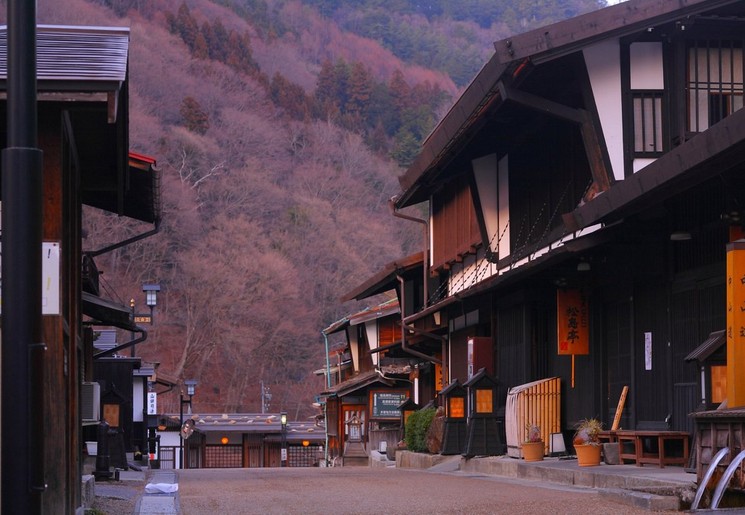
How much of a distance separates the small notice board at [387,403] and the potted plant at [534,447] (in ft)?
80.4

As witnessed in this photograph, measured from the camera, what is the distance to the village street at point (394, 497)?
37.7 ft

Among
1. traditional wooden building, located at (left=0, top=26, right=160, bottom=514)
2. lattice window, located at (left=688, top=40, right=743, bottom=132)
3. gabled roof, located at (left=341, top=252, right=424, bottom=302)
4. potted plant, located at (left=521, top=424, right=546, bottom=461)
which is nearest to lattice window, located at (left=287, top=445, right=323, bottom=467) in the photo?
gabled roof, located at (left=341, top=252, right=424, bottom=302)

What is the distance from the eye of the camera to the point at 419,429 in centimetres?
2706

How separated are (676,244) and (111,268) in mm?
68199

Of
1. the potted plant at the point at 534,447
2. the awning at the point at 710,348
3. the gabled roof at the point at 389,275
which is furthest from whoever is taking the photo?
the gabled roof at the point at 389,275

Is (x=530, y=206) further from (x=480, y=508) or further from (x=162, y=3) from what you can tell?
(x=162, y=3)

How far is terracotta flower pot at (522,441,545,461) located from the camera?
1873cm

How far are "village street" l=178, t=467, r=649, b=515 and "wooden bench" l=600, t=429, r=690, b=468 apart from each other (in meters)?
1.12

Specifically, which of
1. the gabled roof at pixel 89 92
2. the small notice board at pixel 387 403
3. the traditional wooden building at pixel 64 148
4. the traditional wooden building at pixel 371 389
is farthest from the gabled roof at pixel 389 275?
the traditional wooden building at pixel 64 148

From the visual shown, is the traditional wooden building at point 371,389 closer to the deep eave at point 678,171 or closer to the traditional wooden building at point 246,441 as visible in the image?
the traditional wooden building at point 246,441

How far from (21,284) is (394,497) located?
9.09 m

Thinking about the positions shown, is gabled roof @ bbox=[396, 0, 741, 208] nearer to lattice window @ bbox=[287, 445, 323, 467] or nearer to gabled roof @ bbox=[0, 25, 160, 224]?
gabled roof @ bbox=[0, 25, 160, 224]

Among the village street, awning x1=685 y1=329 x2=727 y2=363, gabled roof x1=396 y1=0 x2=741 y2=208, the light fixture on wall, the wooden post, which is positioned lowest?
the village street

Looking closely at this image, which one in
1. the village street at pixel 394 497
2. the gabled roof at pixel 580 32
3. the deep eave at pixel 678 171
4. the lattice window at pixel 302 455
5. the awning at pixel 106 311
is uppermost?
the gabled roof at pixel 580 32
